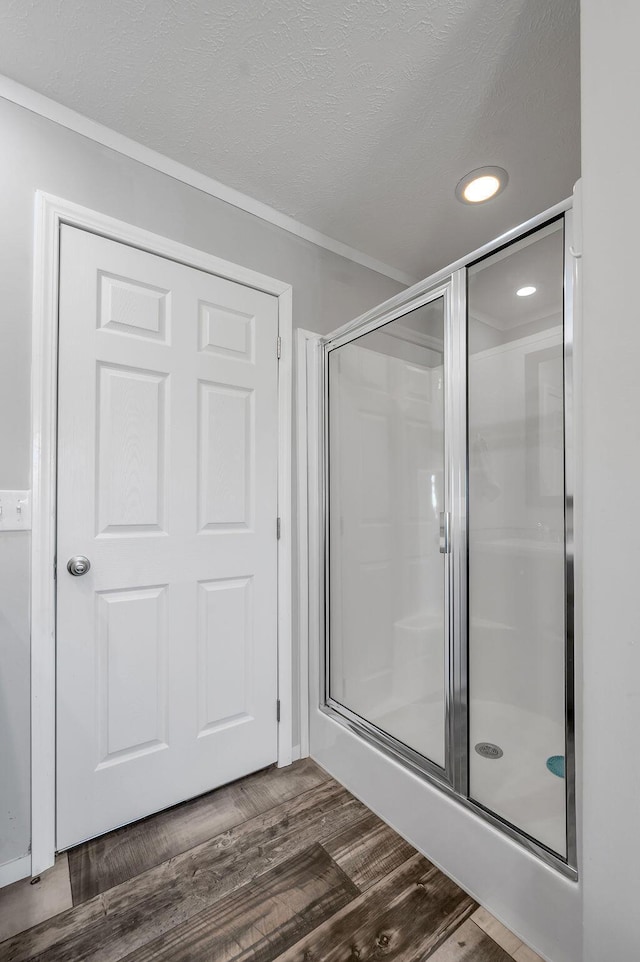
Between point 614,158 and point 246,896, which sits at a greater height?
point 614,158

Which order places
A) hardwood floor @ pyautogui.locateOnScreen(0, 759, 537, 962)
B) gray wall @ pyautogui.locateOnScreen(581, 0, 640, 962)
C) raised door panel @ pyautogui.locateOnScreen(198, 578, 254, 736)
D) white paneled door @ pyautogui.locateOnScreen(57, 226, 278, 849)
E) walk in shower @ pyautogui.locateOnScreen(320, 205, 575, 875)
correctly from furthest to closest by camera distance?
raised door panel @ pyautogui.locateOnScreen(198, 578, 254, 736), white paneled door @ pyautogui.locateOnScreen(57, 226, 278, 849), walk in shower @ pyautogui.locateOnScreen(320, 205, 575, 875), hardwood floor @ pyautogui.locateOnScreen(0, 759, 537, 962), gray wall @ pyautogui.locateOnScreen(581, 0, 640, 962)

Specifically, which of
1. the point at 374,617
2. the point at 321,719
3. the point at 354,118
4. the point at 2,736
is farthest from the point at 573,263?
the point at 2,736

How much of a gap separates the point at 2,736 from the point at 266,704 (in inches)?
36.3

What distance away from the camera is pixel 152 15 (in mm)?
1192

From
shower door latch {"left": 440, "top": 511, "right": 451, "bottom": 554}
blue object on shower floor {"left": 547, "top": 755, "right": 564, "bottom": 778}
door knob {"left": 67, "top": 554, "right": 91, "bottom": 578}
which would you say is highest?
shower door latch {"left": 440, "top": 511, "right": 451, "bottom": 554}

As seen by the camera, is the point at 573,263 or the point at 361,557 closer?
the point at 573,263

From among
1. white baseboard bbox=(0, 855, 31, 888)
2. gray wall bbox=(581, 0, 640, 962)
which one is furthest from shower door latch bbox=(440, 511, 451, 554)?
white baseboard bbox=(0, 855, 31, 888)

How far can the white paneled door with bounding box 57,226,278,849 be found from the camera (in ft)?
4.82

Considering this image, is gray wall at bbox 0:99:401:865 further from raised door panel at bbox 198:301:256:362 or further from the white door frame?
raised door panel at bbox 198:301:256:362

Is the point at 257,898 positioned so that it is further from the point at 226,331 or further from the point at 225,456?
the point at 226,331

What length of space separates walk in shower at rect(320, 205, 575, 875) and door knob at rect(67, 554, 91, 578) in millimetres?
955

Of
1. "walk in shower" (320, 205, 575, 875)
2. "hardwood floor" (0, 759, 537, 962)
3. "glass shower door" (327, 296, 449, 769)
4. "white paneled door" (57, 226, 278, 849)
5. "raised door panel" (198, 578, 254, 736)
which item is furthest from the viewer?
"glass shower door" (327, 296, 449, 769)

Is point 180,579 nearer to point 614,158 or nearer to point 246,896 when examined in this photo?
point 246,896

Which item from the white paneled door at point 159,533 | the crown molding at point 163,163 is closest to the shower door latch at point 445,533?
the white paneled door at point 159,533
